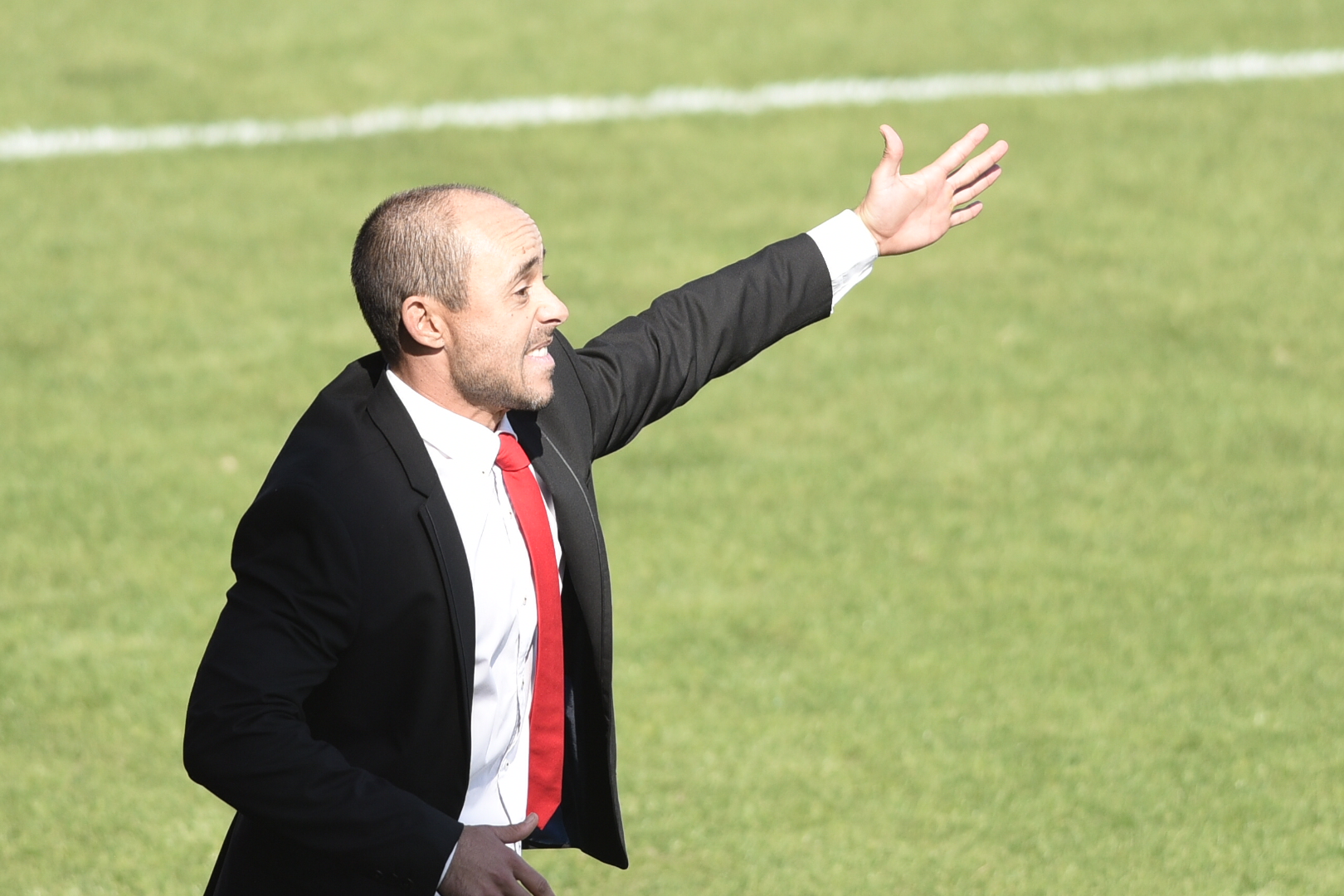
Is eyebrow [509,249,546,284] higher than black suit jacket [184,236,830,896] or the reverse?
higher

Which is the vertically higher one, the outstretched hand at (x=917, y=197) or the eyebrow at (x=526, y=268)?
the eyebrow at (x=526, y=268)

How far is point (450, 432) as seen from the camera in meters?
3.90

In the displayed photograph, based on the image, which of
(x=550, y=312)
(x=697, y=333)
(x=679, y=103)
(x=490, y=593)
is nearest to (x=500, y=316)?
(x=550, y=312)

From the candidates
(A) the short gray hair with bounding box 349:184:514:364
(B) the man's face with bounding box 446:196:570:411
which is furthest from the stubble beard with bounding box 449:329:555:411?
(A) the short gray hair with bounding box 349:184:514:364

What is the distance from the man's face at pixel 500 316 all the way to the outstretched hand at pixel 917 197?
126cm

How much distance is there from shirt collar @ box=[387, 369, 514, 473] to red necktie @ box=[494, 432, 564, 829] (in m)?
0.06

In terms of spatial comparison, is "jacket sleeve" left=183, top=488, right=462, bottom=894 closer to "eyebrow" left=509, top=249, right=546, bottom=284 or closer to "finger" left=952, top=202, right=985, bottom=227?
"eyebrow" left=509, top=249, right=546, bottom=284

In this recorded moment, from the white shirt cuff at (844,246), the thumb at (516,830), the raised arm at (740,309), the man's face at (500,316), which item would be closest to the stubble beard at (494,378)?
the man's face at (500,316)

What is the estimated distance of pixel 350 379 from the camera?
3902mm

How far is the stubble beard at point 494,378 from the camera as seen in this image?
3.84 meters

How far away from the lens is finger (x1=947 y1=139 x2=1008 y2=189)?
193 inches

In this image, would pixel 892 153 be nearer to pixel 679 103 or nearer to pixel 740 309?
pixel 740 309

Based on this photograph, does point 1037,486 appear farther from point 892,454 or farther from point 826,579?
point 826,579

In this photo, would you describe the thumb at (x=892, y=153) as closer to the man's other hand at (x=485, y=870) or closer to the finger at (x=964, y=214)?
the finger at (x=964, y=214)
